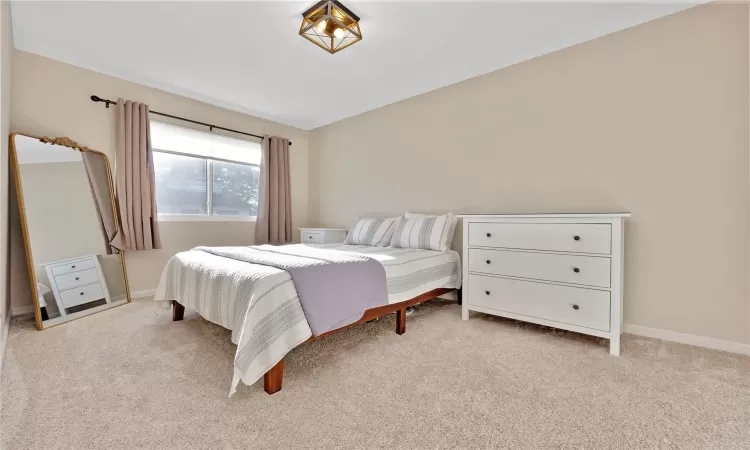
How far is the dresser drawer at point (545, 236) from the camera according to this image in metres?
1.98

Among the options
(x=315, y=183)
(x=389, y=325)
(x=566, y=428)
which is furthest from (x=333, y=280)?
(x=315, y=183)

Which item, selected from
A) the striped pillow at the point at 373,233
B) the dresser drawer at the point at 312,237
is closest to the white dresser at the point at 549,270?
the striped pillow at the point at 373,233

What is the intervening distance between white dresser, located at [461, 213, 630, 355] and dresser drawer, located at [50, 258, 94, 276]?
3.32 metres

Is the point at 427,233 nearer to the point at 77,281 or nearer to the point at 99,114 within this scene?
the point at 77,281

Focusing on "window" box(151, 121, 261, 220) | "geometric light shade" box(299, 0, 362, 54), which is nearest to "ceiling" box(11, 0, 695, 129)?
"geometric light shade" box(299, 0, 362, 54)

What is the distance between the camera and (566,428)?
1.22 meters

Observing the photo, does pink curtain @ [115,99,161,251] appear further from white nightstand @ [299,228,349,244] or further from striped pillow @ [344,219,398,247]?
striped pillow @ [344,219,398,247]

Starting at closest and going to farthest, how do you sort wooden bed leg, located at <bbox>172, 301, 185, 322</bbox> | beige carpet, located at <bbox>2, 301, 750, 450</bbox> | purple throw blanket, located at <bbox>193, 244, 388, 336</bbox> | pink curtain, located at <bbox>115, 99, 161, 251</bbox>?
beige carpet, located at <bbox>2, 301, 750, 450</bbox>
purple throw blanket, located at <bbox>193, 244, 388, 336</bbox>
wooden bed leg, located at <bbox>172, 301, 185, 322</bbox>
pink curtain, located at <bbox>115, 99, 161, 251</bbox>

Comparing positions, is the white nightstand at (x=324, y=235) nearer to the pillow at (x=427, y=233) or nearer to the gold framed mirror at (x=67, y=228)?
the pillow at (x=427, y=233)

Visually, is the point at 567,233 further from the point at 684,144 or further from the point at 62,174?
the point at 62,174

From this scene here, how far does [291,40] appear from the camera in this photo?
8.13 ft

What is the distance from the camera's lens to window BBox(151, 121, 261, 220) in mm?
3482

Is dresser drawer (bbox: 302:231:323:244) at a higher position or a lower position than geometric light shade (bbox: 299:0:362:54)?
lower

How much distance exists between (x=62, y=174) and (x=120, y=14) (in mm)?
1521
